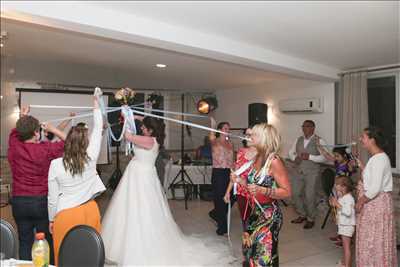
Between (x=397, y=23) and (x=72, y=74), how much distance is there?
513cm

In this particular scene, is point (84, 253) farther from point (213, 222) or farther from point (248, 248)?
point (213, 222)

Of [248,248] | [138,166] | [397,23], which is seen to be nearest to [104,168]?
[138,166]

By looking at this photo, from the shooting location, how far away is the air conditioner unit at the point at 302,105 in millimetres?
5457

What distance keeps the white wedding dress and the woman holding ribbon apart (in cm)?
120

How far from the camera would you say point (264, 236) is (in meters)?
2.32

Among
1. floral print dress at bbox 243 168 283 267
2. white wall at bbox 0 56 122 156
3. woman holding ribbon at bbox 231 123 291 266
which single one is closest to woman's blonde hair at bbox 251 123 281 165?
woman holding ribbon at bbox 231 123 291 266

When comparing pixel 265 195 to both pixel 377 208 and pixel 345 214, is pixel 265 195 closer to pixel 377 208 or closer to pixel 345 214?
pixel 377 208

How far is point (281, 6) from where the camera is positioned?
2.37 m

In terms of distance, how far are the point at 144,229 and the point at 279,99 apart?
13.6 feet

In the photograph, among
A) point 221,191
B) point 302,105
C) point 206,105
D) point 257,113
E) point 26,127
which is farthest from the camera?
point 206,105

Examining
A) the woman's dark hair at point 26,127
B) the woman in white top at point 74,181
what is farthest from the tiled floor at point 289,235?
the woman's dark hair at point 26,127

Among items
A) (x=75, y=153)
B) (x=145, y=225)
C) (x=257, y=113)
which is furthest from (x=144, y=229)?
(x=257, y=113)

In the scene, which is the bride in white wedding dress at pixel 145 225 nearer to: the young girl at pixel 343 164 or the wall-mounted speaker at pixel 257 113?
the young girl at pixel 343 164

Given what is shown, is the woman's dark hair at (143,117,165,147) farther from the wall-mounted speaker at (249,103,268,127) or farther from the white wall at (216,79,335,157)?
the white wall at (216,79,335,157)
